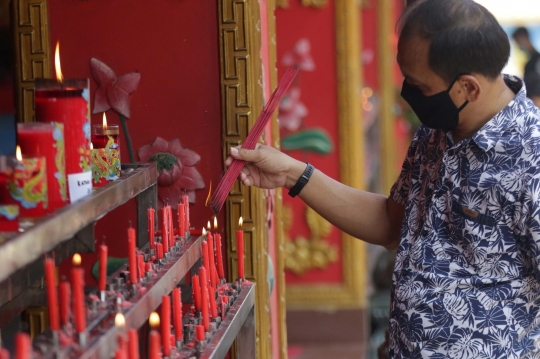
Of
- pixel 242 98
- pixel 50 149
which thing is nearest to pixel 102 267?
pixel 50 149

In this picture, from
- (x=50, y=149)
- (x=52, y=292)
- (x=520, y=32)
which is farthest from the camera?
(x=520, y=32)

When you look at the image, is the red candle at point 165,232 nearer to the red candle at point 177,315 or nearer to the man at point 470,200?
the red candle at point 177,315

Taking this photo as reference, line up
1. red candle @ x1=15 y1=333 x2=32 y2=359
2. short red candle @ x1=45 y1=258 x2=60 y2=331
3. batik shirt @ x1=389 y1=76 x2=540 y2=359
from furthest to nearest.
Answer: batik shirt @ x1=389 y1=76 x2=540 y2=359, short red candle @ x1=45 y1=258 x2=60 y2=331, red candle @ x1=15 y1=333 x2=32 y2=359

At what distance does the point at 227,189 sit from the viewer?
6.95 ft

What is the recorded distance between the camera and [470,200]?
193 centimetres

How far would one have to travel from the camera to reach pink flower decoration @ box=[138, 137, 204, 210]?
93.0 inches

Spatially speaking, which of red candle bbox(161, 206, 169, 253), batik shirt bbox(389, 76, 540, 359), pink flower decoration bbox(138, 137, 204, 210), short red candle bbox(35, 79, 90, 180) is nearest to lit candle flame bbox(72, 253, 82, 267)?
short red candle bbox(35, 79, 90, 180)

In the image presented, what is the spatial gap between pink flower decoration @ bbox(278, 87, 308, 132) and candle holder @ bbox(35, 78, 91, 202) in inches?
146

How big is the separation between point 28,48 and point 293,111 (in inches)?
117

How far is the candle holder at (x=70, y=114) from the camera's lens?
4.65 feet

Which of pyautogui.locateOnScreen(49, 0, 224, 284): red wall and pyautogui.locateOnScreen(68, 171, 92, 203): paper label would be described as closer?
pyautogui.locateOnScreen(68, 171, 92, 203): paper label

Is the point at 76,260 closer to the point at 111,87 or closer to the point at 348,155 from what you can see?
the point at 111,87

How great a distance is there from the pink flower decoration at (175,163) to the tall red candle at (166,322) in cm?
94

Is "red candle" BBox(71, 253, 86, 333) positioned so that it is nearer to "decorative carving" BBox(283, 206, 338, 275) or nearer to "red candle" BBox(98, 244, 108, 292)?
"red candle" BBox(98, 244, 108, 292)
